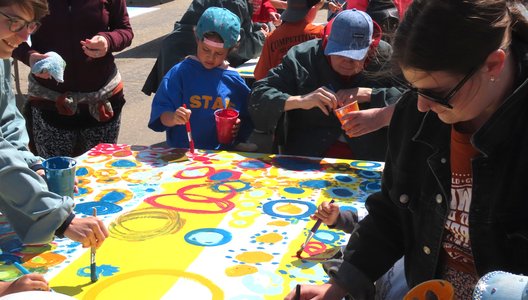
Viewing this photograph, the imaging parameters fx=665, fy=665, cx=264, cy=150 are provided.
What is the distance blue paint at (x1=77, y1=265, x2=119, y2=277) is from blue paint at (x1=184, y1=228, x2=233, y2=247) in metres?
0.31

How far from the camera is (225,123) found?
3.35m

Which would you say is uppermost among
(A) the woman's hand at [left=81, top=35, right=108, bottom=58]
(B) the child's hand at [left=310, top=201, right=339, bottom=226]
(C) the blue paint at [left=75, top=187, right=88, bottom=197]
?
(A) the woman's hand at [left=81, top=35, right=108, bottom=58]

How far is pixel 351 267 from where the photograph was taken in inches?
73.7

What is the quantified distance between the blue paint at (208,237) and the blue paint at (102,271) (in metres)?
0.31

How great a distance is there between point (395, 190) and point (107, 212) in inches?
49.0

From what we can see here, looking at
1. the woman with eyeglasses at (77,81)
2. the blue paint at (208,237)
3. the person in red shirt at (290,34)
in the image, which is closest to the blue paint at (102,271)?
the blue paint at (208,237)

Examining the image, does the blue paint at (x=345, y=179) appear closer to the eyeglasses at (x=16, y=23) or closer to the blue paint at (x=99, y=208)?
the blue paint at (x=99, y=208)

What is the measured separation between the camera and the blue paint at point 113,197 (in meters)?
2.69

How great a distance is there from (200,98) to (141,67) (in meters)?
5.25

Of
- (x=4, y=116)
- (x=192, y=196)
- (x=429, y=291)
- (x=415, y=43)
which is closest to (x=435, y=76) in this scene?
(x=415, y=43)

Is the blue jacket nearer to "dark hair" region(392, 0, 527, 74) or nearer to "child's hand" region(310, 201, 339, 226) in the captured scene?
"child's hand" region(310, 201, 339, 226)

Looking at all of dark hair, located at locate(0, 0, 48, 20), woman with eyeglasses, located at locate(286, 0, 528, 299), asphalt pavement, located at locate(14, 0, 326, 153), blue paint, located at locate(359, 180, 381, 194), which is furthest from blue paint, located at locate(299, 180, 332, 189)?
asphalt pavement, located at locate(14, 0, 326, 153)

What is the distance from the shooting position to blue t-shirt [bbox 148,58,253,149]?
11.7 feet

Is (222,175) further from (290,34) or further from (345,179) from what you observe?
(290,34)
